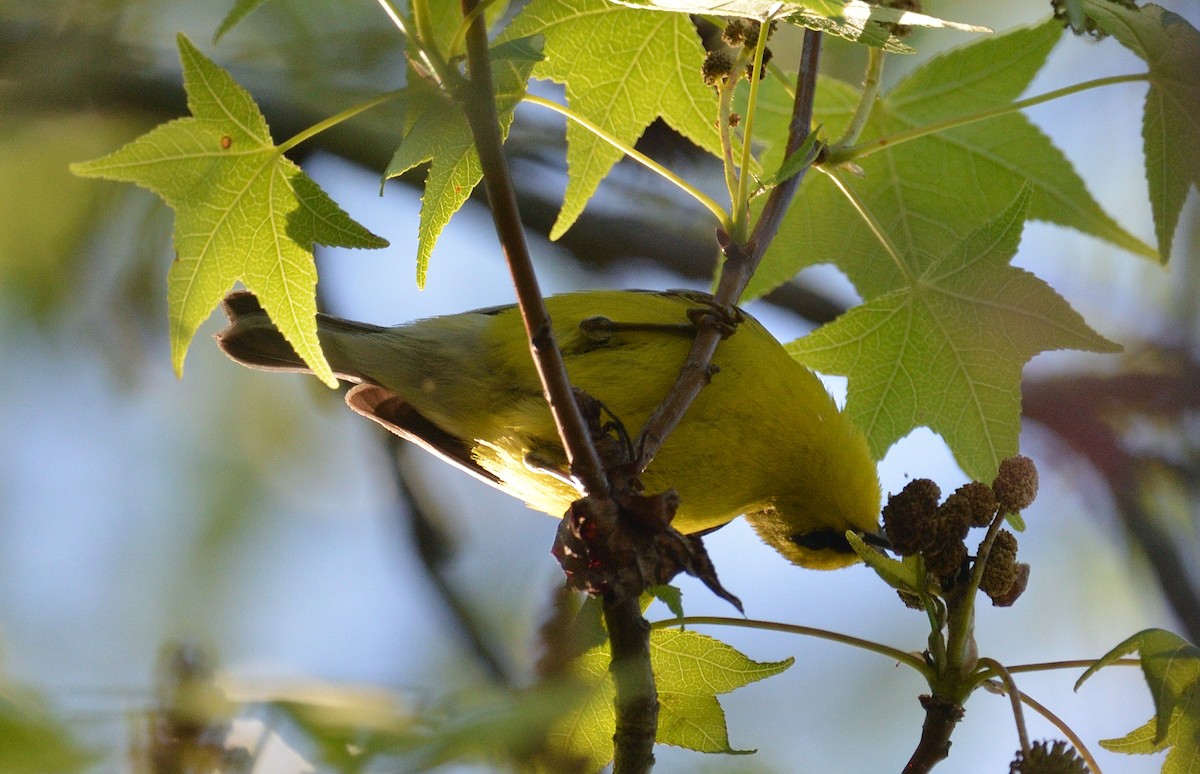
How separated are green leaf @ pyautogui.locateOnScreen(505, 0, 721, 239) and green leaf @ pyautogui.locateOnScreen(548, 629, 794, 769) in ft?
3.70

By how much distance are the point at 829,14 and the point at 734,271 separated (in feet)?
2.08

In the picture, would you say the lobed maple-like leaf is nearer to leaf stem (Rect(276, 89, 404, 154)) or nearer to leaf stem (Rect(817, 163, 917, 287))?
leaf stem (Rect(817, 163, 917, 287))

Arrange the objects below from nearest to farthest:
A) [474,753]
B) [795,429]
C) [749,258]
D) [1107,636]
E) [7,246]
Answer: [474,753], [749,258], [795,429], [7,246], [1107,636]

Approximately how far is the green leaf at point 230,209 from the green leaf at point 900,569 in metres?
1.18

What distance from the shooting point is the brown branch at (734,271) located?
93.8 inches

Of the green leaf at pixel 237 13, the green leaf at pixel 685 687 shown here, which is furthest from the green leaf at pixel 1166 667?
the green leaf at pixel 237 13

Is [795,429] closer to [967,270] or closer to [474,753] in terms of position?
[967,270]

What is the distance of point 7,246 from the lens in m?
5.29

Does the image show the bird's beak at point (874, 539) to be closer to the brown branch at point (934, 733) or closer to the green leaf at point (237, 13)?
the brown branch at point (934, 733)

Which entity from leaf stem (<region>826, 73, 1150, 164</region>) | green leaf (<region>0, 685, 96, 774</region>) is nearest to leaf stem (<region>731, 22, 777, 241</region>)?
leaf stem (<region>826, 73, 1150, 164</region>)

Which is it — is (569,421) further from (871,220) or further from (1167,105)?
(1167,105)

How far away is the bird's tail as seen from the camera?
350 cm

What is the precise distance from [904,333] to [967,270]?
A: 0.28 m

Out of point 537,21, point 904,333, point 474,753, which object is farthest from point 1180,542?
point 474,753
